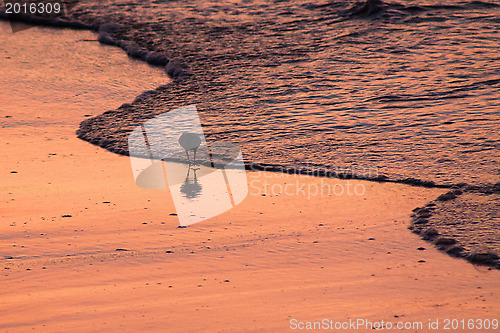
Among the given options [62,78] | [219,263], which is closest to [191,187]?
[219,263]

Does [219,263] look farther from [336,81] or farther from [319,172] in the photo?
[336,81]

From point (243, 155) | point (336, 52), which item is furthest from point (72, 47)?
point (243, 155)

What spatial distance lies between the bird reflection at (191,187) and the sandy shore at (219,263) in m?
0.15

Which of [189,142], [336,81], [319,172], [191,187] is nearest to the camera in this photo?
[191,187]

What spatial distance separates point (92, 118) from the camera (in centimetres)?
602

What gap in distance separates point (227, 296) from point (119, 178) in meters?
1.86

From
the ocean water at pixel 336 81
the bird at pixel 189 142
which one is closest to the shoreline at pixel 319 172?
the ocean water at pixel 336 81

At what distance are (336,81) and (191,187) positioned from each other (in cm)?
291

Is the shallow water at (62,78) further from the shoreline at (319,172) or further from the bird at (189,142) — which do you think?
the bird at (189,142)

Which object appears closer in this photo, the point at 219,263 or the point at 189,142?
the point at 219,263

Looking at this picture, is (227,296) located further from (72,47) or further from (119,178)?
(72,47)

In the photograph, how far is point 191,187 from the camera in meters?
4.39

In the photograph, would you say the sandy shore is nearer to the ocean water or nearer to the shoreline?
the shoreline

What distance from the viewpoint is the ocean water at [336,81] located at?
507 cm
